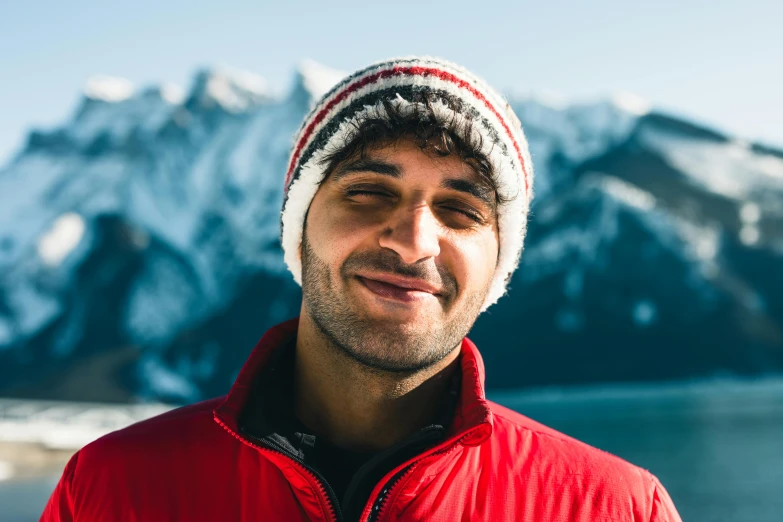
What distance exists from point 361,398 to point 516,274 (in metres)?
138

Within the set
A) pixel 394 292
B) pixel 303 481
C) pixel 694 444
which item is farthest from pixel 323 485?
pixel 694 444

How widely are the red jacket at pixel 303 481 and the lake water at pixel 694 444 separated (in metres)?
14.4

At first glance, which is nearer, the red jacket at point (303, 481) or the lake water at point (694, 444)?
the red jacket at point (303, 481)

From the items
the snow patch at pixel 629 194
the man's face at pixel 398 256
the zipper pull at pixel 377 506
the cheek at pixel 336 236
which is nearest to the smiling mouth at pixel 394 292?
the man's face at pixel 398 256

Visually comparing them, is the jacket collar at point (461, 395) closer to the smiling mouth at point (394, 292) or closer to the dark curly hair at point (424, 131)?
the smiling mouth at point (394, 292)

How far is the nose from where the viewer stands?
2.42 m

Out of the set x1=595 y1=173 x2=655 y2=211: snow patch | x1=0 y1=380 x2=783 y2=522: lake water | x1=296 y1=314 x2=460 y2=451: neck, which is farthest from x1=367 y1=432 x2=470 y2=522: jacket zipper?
x1=595 y1=173 x2=655 y2=211: snow patch

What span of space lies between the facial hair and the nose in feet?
0.12

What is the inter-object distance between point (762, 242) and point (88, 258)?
149 metres

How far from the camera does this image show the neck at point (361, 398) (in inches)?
101

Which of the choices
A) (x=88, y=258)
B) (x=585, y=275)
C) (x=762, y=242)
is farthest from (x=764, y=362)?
(x=88, y=258)

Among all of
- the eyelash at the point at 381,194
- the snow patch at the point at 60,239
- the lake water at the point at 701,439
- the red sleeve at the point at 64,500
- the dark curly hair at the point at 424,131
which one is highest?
the dark curly hair at the point at 424,131

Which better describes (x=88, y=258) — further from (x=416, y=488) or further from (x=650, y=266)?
(x=416, y=488)

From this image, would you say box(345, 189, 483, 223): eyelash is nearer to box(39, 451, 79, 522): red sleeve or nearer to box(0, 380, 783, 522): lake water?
box(39, 451, 79, 522): red sleeve
